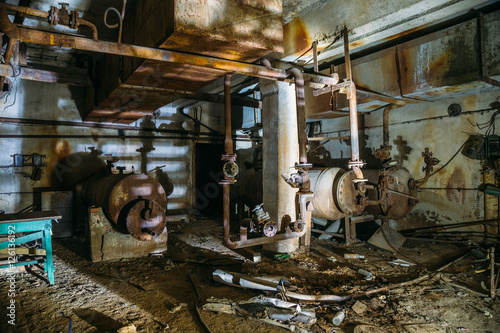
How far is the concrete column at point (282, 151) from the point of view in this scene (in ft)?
17.6

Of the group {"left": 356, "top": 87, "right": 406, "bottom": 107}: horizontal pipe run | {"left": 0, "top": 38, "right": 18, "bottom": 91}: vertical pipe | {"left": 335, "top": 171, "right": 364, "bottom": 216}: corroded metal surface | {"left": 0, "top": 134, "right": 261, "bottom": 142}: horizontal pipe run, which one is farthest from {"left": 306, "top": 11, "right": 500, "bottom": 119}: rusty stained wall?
{"left": 0, "top": 134, "right": 261, "bottom": 142}: horizontal pipe run

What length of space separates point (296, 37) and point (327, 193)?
→ 10.4 ft

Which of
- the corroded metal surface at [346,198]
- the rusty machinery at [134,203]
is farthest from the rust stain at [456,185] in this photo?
the rusty machinery at [134,203]

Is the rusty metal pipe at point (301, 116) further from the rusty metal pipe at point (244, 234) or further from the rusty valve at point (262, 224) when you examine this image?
the rusty valve at point (262, 224)

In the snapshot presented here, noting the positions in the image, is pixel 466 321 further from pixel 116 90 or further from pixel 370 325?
pixel 116 90

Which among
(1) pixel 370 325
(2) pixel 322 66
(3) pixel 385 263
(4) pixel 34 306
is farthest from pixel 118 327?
(2) pixel 322 66

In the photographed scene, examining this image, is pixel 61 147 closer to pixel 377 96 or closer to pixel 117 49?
pixel 117 49

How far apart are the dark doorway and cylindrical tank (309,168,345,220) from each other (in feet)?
16.8

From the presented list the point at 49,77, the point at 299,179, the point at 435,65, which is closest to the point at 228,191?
the point at 299,179

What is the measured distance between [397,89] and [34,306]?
22.9ft

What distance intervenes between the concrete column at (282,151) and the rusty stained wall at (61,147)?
4.91m

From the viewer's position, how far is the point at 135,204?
4.81 meters

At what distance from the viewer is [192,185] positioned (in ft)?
32.2

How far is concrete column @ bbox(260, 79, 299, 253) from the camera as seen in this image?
212 inches
